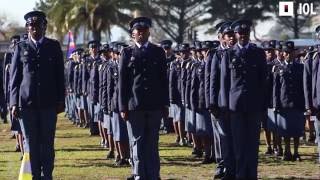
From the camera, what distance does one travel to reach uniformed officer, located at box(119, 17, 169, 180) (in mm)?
10188

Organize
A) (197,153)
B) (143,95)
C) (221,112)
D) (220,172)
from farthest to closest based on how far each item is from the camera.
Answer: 1. (197,153)
2. (220,172)
3. (221,112)
4. (143,95)

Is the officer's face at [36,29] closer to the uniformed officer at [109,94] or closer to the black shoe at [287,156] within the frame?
the uniformed officer at [109,94]

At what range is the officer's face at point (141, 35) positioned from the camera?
33.8ft

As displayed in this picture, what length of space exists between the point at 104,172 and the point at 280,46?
13.2 feet

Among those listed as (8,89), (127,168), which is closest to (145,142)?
(127,168)

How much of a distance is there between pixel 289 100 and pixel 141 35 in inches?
185

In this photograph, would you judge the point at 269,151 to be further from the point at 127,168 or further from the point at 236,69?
the point at 236,69

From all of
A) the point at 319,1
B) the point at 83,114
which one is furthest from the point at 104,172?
the point at 319,1

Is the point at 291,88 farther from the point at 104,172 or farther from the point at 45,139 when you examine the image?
the point at 45,139

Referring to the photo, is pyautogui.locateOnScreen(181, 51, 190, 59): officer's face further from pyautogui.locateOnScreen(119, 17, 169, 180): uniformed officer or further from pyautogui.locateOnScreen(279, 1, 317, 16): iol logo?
pyautogui.locateOnScreen(279, 1, 317, 16): iol logo

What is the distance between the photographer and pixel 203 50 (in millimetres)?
13766

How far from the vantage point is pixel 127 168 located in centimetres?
1308

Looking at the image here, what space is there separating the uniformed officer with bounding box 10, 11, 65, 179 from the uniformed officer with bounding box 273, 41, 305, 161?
511 centimetres

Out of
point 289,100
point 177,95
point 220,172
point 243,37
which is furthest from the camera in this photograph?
point 177,95
